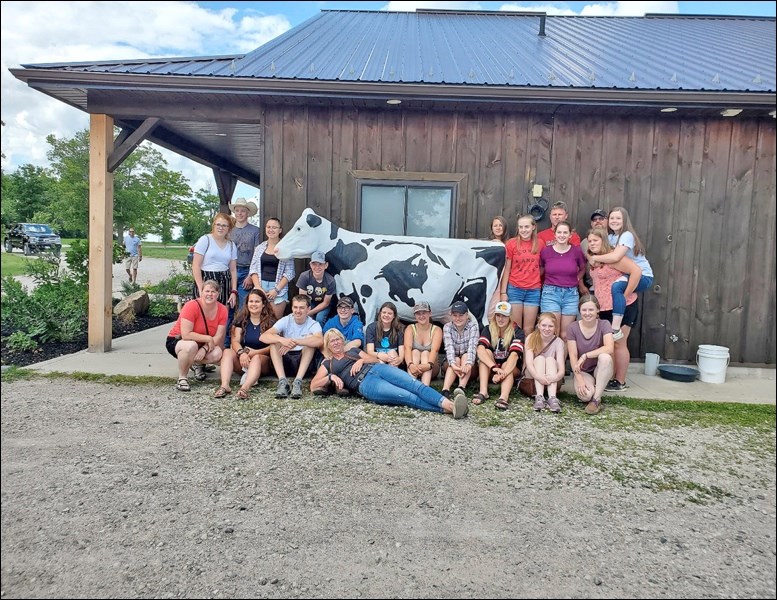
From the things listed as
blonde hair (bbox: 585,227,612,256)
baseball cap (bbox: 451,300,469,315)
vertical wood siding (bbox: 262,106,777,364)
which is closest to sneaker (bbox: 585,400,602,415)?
baseball cap (bbox: 451,300,469,315)

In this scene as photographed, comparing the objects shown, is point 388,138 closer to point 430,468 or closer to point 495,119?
point 495,119

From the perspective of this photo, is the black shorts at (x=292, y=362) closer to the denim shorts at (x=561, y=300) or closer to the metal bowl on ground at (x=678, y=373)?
the denim shorts at (x=561, y=300)

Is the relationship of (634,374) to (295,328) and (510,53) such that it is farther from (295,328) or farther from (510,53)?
(510,53)

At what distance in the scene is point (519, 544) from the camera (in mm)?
2188

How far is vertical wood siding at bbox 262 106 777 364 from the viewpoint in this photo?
571 centimetres

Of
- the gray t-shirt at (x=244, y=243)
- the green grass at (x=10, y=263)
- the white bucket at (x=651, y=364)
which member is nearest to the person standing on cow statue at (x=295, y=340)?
the gray t-shirt at (x=244, y=243)

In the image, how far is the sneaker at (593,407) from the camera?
4.21 metres

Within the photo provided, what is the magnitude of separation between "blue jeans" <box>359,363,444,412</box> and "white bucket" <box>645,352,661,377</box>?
9.30 ft

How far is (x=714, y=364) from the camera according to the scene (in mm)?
5344

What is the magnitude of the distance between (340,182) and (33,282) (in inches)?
179

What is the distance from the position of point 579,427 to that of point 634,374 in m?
2.20

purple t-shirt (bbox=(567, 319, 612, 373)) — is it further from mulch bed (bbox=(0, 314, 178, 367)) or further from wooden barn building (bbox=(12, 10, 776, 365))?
mulch bed (bbox=(0, 314, 178, 367))

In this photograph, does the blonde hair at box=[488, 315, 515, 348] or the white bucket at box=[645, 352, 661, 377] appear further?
the white bucket at box=[645, 352, 661, 377]

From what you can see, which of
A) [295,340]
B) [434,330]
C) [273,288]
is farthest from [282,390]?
[434,330]
